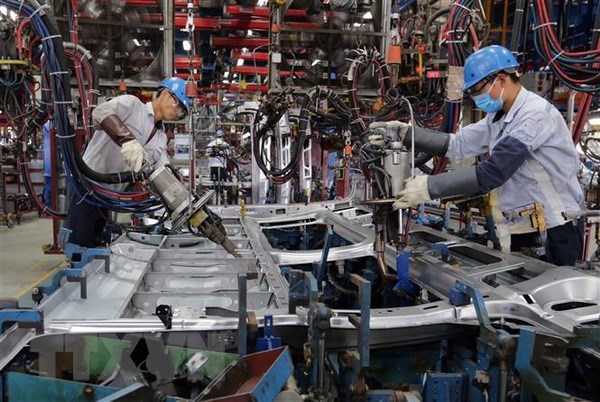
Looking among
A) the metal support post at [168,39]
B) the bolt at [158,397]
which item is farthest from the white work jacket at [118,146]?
the bolt at [158,397]

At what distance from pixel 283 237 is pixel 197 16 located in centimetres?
456

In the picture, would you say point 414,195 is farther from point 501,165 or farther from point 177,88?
point 177,88

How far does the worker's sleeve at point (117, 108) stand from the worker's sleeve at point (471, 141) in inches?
84.0

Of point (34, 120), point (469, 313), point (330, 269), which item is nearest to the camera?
point (469, 313)

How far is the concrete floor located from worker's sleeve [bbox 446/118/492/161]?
12.8 feet

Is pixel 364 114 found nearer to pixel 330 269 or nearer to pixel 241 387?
pixel 330 269

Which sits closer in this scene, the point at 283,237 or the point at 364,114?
the point at 283,237

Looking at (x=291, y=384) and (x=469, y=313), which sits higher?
(x=469, y=313)

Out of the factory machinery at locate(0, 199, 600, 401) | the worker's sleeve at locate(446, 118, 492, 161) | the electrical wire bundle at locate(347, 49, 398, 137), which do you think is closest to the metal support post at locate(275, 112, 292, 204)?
the electrical wire bundle at locate(347, 49, 398, 137)

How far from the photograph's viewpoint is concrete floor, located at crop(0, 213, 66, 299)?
6227 mm

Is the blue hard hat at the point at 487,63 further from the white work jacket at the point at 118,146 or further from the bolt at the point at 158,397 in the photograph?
the bolt at the point at 158,397

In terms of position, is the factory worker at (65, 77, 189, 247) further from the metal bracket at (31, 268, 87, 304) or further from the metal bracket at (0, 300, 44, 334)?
the metal bracket at (0, 300, 44, 334)

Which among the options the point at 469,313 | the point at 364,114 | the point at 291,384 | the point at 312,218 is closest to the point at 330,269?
the point at 312,218

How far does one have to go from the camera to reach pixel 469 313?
1804mm
